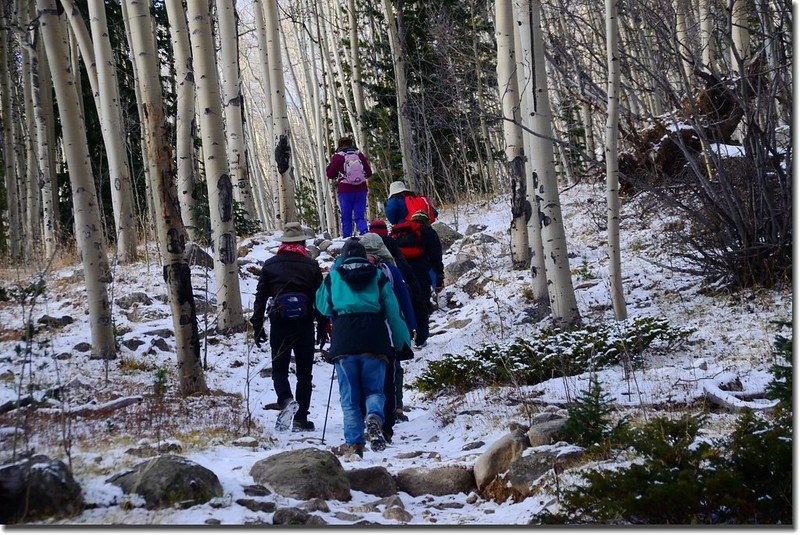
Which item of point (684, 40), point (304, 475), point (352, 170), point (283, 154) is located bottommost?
point (304, 475)

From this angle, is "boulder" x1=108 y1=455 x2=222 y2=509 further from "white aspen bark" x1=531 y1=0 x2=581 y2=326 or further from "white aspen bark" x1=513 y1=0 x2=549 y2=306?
"white aspen bark" x1=531 y1=0 x2=581 y2=326

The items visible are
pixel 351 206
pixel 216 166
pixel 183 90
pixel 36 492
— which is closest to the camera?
pixel 36 492

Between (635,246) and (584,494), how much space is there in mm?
8234

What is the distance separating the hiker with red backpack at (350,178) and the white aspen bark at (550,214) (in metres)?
4.12

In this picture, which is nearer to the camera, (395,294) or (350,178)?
(395,294)

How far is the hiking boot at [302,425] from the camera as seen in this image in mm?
6055

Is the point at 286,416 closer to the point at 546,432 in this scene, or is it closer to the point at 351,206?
the point at 546,432

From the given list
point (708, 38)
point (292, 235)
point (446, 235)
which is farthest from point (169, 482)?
point (708, 38)

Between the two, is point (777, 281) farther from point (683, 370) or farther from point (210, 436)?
point (210, 436)

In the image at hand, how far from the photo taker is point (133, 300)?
9641 millimetres

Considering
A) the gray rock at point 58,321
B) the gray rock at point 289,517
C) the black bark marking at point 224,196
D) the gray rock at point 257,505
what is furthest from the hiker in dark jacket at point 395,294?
the gray rock at point 58,321

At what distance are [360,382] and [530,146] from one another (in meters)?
3.90

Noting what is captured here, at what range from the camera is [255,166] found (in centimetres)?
3031

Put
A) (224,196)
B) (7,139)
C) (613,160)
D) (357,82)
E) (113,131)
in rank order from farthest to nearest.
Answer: (357,82), (7,139), (113,131), (224,196), (613,160)
